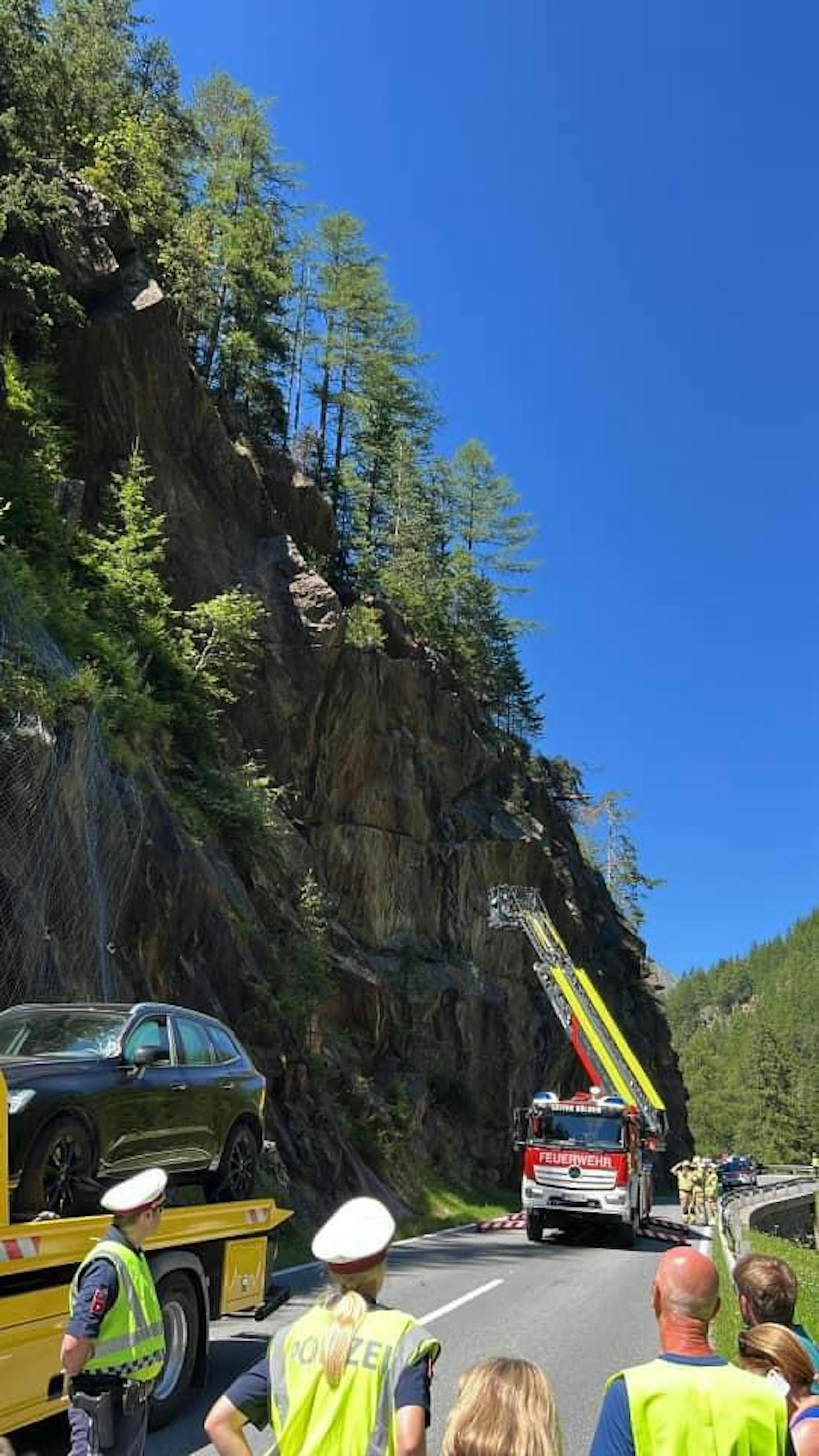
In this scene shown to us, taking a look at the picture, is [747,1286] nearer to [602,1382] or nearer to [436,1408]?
[436,1408]

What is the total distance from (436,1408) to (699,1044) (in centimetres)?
17656

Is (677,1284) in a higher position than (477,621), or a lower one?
lower

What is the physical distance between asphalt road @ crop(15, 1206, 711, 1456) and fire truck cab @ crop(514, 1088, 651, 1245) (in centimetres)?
128

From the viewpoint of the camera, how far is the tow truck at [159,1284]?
5.34 m

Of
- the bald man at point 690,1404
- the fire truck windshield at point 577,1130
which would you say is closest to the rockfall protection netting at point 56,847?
the fire truck windshield at point 577,1130

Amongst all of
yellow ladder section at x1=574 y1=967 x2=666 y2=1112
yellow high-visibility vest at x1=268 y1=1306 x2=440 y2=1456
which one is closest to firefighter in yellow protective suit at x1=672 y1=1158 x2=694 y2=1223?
yellow ladder section at x1=574 y1=967 x2=666 y2=1112

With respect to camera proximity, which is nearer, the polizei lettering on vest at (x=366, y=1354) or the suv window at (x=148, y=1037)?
the polizei lettering on vest at (x=366, y=1354)

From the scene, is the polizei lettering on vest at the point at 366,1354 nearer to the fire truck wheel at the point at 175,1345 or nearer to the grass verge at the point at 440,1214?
the fire truck wheel at the point at 175,1345

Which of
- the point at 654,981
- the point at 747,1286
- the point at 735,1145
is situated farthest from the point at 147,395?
the point at 735,1145

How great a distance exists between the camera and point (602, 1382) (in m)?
8.68

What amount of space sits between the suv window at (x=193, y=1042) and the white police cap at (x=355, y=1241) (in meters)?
5.47

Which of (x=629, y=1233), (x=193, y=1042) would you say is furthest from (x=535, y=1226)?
(x=193, y=1042)

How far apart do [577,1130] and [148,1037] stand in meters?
15.3

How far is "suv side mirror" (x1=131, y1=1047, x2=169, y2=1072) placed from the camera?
7.23 meters
